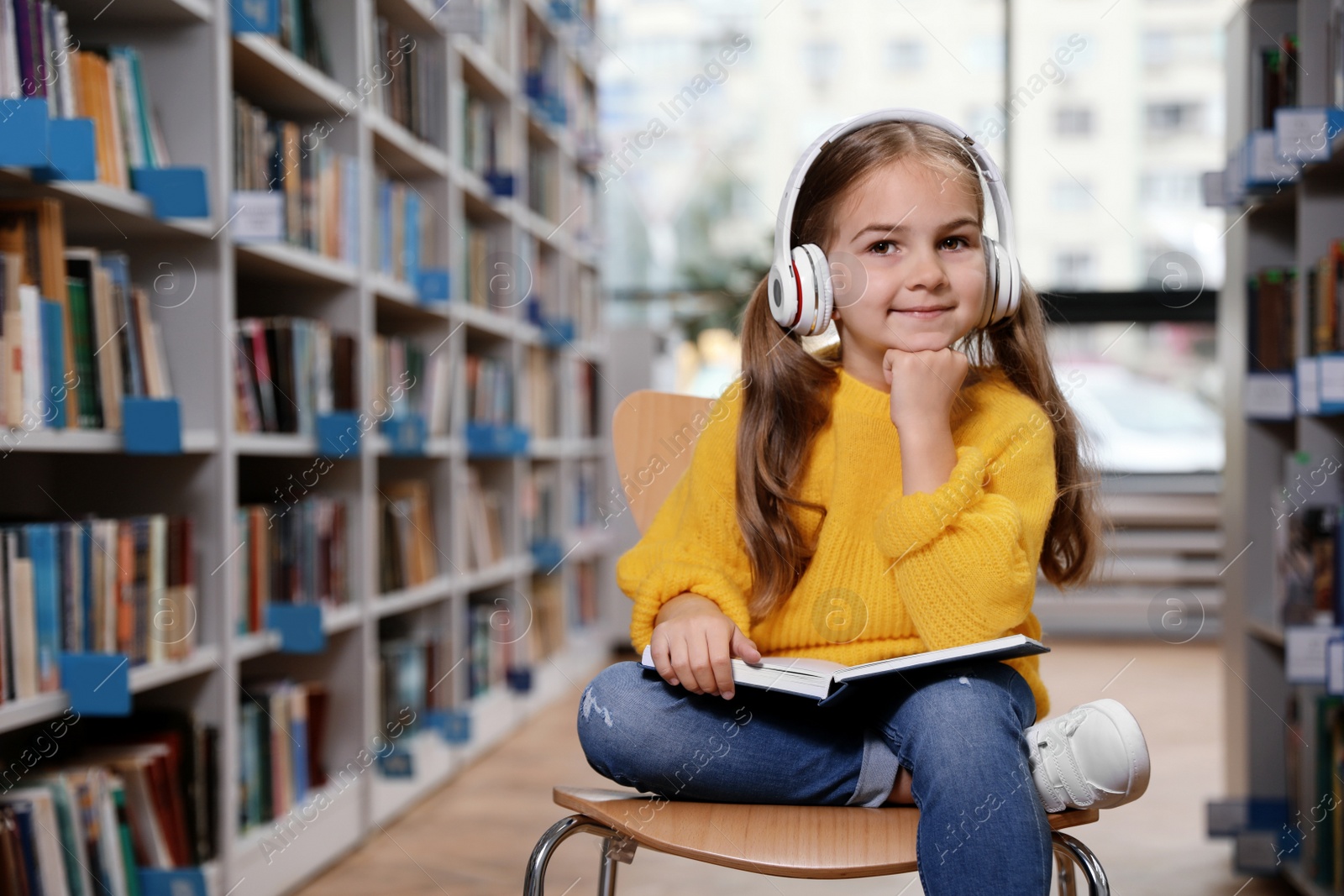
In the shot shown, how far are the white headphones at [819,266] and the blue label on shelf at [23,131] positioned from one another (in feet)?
2.71

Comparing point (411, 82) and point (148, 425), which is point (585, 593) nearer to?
point (411, 82)

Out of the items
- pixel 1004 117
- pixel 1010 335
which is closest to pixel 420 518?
pixel 1010 335

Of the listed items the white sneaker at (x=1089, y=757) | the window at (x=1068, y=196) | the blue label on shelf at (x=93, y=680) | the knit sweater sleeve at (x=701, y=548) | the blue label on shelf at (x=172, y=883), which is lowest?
the blue label on shelf at (x=172, y=883)

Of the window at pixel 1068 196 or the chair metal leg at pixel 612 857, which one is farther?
the window at pixel 1068 196

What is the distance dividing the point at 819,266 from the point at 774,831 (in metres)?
0.48

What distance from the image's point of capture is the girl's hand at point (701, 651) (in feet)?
3.18

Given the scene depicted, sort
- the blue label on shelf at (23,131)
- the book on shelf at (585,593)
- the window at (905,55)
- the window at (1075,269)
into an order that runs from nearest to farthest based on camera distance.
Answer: the blue label on shelf at (23,131) → the book on shelf at (585,593) → the window at (1075,269) → the window at (905,55)

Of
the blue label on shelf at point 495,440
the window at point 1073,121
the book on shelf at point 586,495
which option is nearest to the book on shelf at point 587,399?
the book on shelf at point 586,495

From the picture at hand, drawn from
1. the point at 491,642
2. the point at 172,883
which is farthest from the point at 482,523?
the point at 172,883

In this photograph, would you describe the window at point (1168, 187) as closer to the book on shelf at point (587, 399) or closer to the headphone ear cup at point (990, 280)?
the book on shelf at point (587, 399)

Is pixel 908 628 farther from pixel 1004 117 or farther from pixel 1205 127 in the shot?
pixel 1205 127

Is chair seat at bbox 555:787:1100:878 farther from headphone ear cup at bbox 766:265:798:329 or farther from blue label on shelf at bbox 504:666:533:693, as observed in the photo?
blue label on shelf at bbox 504:666:533:693

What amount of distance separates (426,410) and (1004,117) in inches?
118

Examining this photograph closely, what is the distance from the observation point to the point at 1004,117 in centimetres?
490
